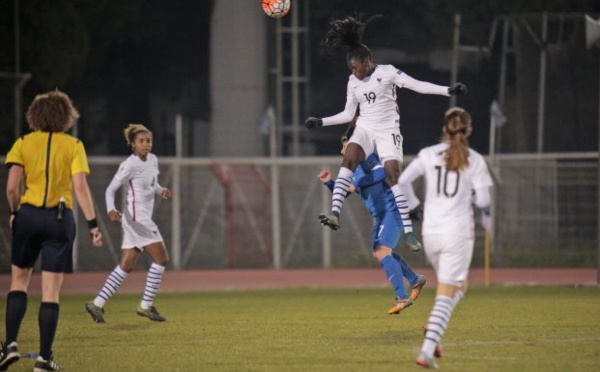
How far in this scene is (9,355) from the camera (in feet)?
35.2

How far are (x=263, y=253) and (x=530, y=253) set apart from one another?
250 inches

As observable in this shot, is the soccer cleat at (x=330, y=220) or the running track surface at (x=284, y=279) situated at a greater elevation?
the soccer cleat at (x=330, y=220)

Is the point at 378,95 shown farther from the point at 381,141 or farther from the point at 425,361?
the point at 425,361

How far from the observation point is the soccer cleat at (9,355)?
10.7 m

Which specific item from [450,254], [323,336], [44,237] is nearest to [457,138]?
[450,254]

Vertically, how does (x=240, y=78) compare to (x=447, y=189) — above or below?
above

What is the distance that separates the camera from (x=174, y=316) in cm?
1711

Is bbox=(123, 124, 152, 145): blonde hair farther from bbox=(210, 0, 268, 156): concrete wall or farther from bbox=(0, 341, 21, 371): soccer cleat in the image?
bbox=(210, 0, 268, 156): concrete wall

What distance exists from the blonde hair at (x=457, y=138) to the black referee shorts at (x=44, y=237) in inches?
129

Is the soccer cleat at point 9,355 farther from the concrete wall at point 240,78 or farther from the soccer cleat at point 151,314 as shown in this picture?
the concrete wall at point 240,78

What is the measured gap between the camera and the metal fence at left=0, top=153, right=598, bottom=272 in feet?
94.2

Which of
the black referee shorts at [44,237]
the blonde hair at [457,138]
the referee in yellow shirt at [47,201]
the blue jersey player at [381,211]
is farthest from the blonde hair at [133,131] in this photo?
the blonde hair at [457,138]

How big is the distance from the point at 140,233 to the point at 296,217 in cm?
1492

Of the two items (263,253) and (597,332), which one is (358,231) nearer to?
(263,253)
